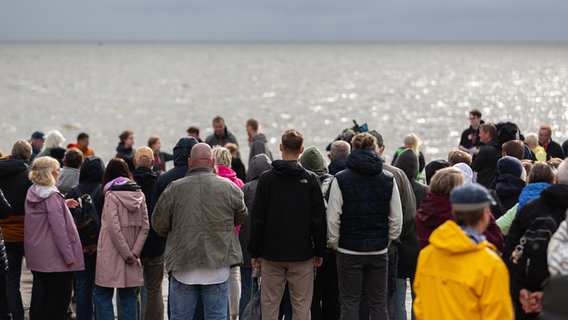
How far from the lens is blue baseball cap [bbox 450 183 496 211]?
5.34m

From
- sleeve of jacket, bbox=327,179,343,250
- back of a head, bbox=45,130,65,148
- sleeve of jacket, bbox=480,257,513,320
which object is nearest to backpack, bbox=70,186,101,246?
sleeve of jacket, bbox=327,179,343,250

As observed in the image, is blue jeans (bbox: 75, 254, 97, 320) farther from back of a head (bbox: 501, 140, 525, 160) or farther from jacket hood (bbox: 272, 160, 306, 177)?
back of a head (bbox: 501, 140, 525, 160)

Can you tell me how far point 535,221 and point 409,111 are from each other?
64711mm

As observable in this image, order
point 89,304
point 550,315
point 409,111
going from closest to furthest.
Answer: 1. point 550,315
2. point 89,304
3. point 409,111

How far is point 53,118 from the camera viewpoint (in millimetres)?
61562

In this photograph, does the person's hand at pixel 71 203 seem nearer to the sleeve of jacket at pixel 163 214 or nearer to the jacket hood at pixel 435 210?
the sleeve of jacket at pixel 163 214

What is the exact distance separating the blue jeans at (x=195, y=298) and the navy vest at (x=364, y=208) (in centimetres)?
117

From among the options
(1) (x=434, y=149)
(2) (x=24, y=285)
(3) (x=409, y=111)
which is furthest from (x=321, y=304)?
(3) (x=409, y=111)

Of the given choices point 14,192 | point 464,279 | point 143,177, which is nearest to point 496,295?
point 464,279

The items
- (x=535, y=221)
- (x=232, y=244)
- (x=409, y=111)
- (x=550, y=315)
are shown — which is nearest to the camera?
(x=550, y=315)

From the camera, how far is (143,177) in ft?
28.8

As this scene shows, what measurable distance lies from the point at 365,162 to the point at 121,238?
2374 mm

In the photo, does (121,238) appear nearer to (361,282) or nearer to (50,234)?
(50,234)

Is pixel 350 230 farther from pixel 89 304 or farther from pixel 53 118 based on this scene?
pixel 53 118
